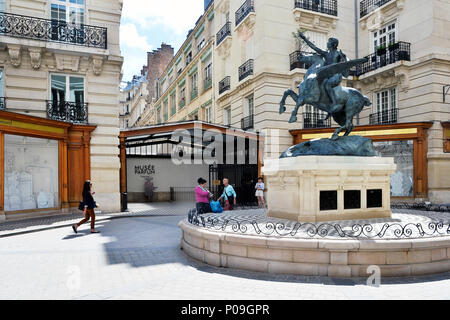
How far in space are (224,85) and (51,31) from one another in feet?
37.0

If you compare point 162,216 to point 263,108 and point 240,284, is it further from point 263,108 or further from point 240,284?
point 240,284

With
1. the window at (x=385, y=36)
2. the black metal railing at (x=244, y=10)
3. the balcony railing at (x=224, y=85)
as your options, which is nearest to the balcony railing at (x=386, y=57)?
the window at (x=385, y=36)

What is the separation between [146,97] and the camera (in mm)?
49000

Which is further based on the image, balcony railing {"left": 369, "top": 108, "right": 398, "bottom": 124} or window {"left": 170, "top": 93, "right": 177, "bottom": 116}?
window {"left": 170, "top": 93, "right": 177, "bottom": 116}

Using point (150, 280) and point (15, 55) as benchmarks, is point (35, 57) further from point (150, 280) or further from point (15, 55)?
point (150, 280)

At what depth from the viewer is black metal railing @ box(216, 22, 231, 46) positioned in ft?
72.3

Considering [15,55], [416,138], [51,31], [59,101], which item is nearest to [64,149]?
[59,101]

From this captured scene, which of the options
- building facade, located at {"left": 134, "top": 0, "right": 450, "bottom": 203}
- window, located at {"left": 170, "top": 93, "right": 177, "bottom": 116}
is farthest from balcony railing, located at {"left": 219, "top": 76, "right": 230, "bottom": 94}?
window, located at {"left": 170, "top": 93, "right": 177, "bottom": 116}

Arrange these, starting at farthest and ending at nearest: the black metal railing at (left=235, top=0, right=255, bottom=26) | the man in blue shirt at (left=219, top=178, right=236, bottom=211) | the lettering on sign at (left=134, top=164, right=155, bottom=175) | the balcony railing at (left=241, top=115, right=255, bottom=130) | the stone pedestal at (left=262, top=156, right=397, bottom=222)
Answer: the lettering on sign at (left=134, top=164, right=155, bottom=175), the balcony railing at (left=241, top=115, right=255, bottom=130), the black metal railing at (left=235, top=0, right=255, bottom=26), the man in blue shirt at (left=219, top=178, right=236, bottom=211), the stone pedestal at (left=262, top=156, right=397, bottom=222)

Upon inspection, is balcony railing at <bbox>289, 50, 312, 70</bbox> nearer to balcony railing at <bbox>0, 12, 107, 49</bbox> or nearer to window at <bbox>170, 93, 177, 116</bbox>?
balcony railing at <bbox>0, 12, 107, 49</bbox>

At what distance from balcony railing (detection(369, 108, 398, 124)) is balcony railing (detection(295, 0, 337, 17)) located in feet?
21.1

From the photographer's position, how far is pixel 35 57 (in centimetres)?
1351

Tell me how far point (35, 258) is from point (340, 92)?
25.0 feet
